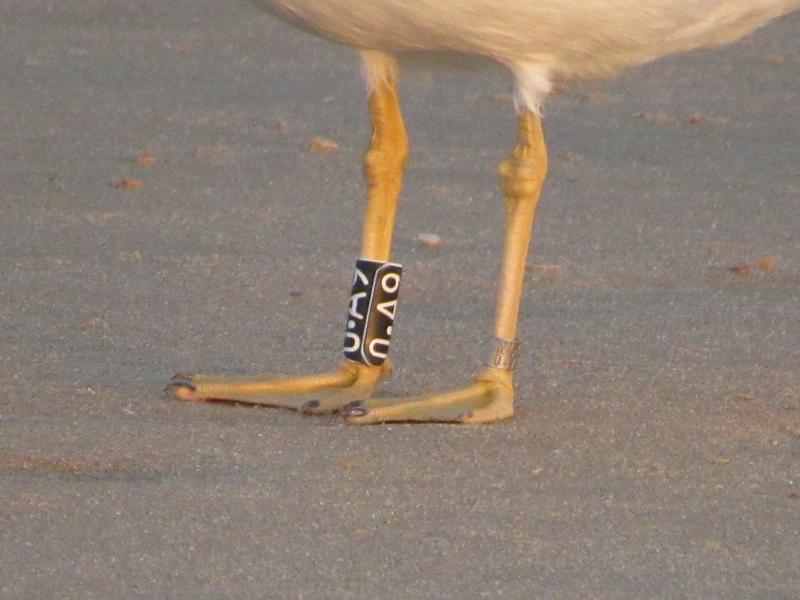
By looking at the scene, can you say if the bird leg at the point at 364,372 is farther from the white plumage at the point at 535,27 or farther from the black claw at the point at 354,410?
the white plumage at the point at 535,27

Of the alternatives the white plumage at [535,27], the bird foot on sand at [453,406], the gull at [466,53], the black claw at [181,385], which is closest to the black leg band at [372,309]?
the gull at [466,53]

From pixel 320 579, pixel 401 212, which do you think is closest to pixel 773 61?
pixel 401 212

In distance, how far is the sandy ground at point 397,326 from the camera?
3.70 meters

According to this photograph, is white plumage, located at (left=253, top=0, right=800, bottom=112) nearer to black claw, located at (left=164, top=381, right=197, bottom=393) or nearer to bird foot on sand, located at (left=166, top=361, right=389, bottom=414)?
bird foot on sand, located at (left=166, top=361, right=389, bottom=414)

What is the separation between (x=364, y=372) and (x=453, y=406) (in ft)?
0.97

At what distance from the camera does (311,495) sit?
3986 millimetres

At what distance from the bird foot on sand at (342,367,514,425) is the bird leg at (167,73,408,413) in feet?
0.37

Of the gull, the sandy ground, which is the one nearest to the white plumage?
the gull

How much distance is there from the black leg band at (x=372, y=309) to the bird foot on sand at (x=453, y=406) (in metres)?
0.17

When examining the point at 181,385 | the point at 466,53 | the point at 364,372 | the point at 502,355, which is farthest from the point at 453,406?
the point at 466,53

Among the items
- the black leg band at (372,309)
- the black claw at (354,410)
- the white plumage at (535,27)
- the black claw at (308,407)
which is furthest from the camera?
the black leg band at (372,309)

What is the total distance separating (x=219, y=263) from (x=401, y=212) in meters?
0.91

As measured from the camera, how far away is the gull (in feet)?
14.2

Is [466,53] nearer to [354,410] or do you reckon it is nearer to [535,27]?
[535,27]
